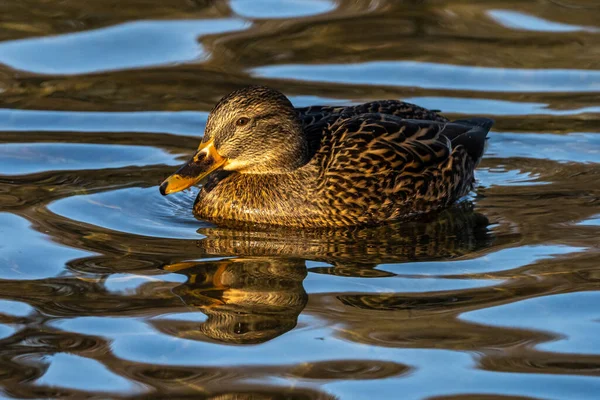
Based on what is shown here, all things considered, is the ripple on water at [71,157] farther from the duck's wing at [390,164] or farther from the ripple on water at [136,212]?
the duck's wing at [390,164]

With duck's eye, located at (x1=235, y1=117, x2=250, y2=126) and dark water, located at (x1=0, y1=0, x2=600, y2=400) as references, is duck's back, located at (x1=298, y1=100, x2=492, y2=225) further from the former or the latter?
duck's eye, located at (x1=235, y1=117, x2=250, y2=126)

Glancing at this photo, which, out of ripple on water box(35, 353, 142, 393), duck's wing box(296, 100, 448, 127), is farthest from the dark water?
duck's wing box(296, 100, 448, 127)

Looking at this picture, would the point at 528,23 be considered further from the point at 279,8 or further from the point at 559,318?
the point at 559,318

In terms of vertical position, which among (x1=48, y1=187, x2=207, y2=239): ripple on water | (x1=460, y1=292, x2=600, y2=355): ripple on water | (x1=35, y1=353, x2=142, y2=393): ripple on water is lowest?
(x1=35, y1=353, x2=142, y2=393): ripple on water

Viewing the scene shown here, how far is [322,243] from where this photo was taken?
344 inches

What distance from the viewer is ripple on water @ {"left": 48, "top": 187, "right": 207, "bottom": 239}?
8.88 meters

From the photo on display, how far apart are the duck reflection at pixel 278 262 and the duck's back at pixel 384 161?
0.57 feet

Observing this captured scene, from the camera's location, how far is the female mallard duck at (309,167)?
30.2ft

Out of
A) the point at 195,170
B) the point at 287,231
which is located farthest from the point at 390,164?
the point at 195,170

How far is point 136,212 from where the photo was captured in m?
9.25

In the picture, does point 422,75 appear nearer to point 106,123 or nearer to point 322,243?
point 106,123

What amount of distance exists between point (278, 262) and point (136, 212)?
154 cm

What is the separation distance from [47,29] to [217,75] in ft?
6.81

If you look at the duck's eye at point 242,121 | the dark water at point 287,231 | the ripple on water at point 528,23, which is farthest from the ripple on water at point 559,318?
the ripple on water at point 528,23
